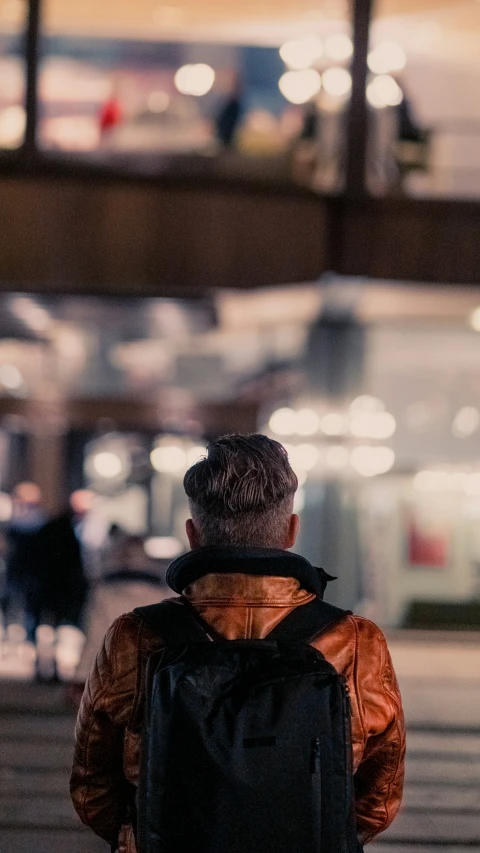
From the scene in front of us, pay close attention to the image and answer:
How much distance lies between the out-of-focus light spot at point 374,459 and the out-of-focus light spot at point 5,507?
4199mm

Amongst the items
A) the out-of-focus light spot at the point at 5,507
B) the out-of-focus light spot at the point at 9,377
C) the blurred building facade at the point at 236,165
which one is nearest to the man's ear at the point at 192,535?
the blurred building facade at the point at 236,165

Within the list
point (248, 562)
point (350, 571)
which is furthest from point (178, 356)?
point (248, 562)

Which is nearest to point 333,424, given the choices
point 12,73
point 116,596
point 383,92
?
point 383,92

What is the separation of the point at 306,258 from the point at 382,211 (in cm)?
84

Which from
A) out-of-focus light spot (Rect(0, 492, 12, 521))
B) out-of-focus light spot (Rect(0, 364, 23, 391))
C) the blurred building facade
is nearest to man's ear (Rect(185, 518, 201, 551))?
the blurred building facade

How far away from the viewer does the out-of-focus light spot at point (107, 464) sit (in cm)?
1396

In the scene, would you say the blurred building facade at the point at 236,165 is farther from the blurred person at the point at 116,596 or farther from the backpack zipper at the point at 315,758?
the backpack zipper at the point at 315,758

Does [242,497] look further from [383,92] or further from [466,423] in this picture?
[466,423]

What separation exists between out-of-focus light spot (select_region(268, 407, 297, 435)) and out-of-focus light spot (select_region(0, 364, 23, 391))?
3.13 meters

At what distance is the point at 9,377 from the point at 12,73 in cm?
447

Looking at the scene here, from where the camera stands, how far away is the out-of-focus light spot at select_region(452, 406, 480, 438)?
1378 centimetres

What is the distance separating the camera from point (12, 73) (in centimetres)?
1073

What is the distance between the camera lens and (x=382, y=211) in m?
10.8

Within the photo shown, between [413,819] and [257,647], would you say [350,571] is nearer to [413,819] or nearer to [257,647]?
[413,819]
